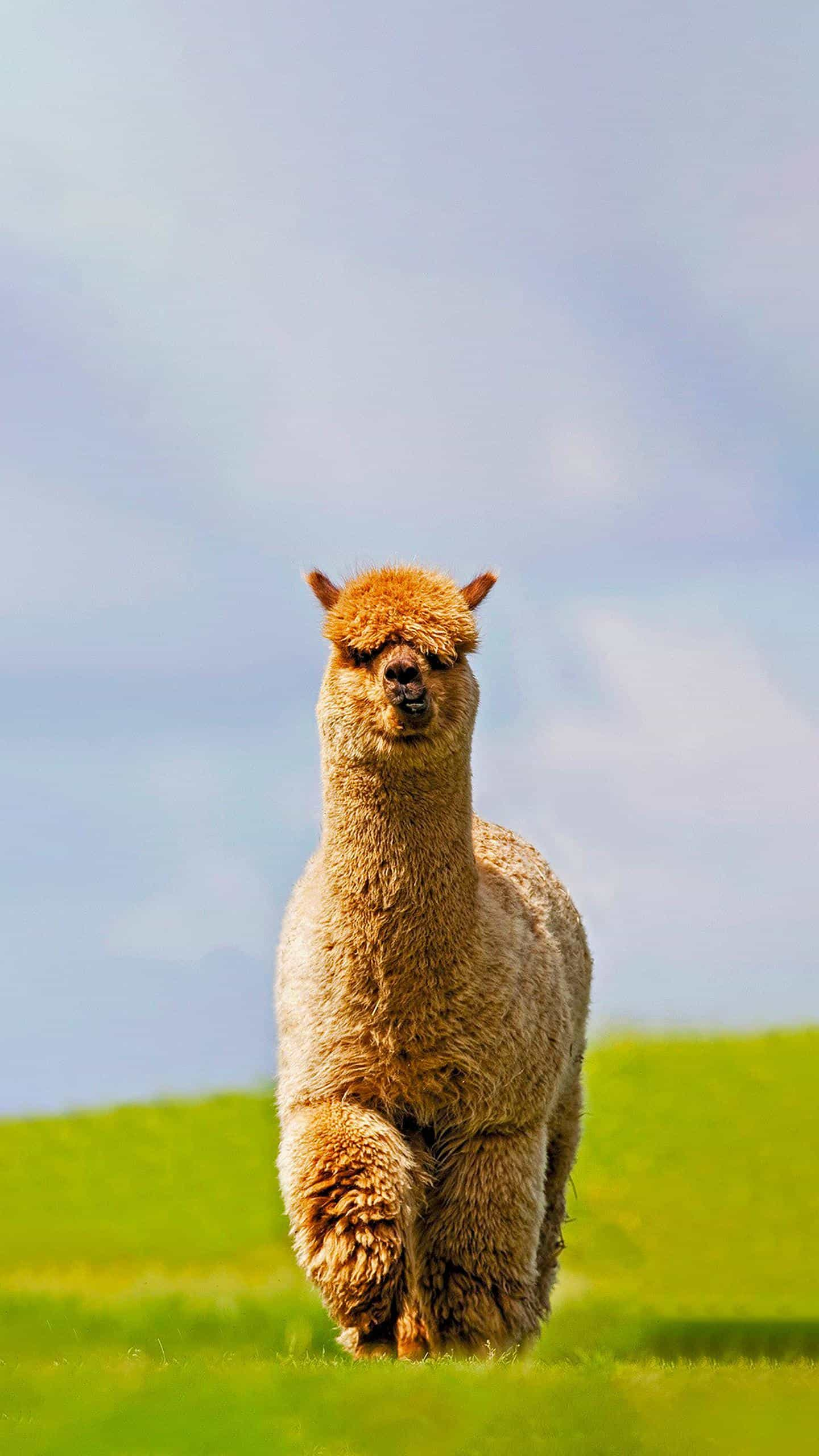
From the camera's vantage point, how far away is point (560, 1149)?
31.1ft

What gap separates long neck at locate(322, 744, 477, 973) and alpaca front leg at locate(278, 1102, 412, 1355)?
805 mm

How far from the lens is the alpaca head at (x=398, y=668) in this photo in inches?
280

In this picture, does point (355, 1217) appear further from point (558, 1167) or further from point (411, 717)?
point (558, 1167)

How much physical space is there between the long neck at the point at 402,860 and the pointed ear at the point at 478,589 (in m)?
0.87

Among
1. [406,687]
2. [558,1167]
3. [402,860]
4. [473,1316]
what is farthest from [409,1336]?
[406,687]

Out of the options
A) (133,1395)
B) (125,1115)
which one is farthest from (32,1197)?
(133,1395)

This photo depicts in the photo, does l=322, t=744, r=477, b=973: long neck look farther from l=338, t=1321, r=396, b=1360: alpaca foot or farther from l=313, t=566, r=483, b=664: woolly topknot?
l=338, t=1321, r=396, b=1360: alpaca foot

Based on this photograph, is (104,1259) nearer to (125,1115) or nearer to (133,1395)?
(125,1115)

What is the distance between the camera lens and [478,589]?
804cm

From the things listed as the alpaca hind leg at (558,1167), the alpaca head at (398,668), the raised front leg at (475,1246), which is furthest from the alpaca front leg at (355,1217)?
the alpaca hind leg at (558,1167)

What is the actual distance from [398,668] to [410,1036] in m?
1.71

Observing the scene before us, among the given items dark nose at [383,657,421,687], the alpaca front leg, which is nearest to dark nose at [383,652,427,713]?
dark nose at [383,657,421,687]

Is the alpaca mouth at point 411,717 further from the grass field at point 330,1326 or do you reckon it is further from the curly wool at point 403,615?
the grass field at point 330,1326

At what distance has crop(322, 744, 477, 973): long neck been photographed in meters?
7.38
